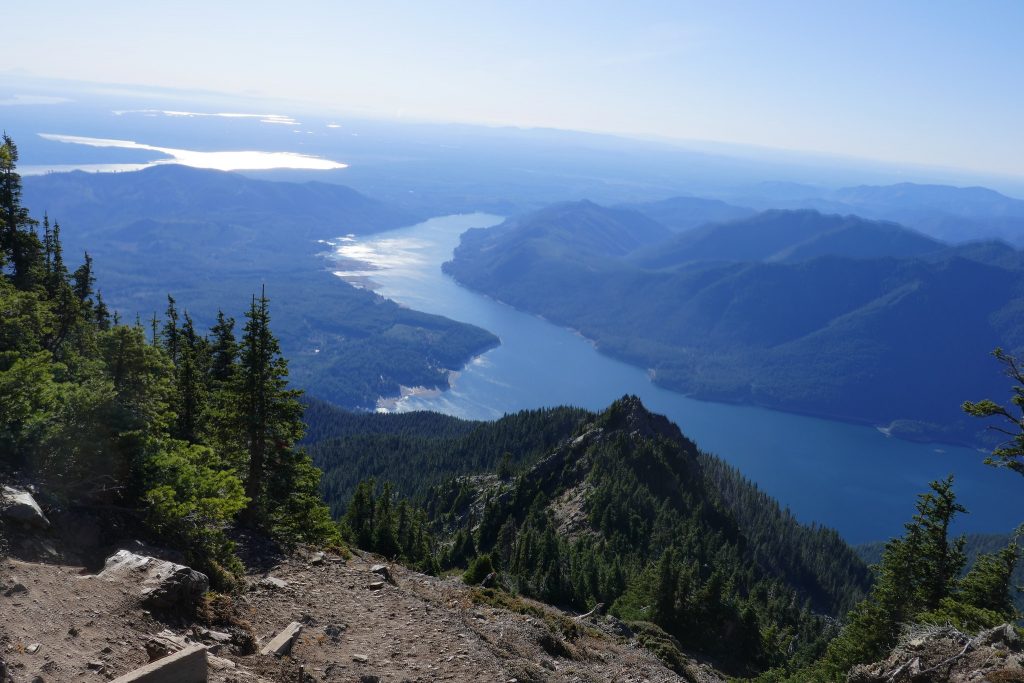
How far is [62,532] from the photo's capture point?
16688 mm

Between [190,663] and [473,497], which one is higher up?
[190,663]

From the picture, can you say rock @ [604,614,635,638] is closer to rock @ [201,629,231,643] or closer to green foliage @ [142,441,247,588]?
green foliage @ [142,441,247,588]

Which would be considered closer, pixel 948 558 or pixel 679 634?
pixel 948 558

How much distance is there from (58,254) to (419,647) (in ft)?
145

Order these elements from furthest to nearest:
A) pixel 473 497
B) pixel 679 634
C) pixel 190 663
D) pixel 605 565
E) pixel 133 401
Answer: pixel 473 497, pixel 605 565, pixel 679 634, pixel 133 401, pixel 190 663

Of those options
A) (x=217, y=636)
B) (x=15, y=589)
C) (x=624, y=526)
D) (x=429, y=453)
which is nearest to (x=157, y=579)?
(x=217, y=636)

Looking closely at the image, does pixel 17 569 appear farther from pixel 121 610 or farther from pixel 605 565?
pixel 605 565

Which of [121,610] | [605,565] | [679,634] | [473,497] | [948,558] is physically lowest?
[473,497]

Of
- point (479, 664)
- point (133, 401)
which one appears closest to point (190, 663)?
point (479, 664)

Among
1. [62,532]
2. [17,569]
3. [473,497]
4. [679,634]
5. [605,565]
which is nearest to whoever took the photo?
[17,569]

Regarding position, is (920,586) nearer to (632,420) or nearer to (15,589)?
(15,589)

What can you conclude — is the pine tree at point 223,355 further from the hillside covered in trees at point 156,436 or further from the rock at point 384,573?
the rock at point 384,573

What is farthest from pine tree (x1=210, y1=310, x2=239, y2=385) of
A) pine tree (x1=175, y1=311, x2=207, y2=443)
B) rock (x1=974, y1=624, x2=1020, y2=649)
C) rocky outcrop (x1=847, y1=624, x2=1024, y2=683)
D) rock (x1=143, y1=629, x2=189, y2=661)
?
rock (x1=974, y1=624, x2=1020, y2=649)

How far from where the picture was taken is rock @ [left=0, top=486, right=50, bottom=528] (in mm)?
15484
